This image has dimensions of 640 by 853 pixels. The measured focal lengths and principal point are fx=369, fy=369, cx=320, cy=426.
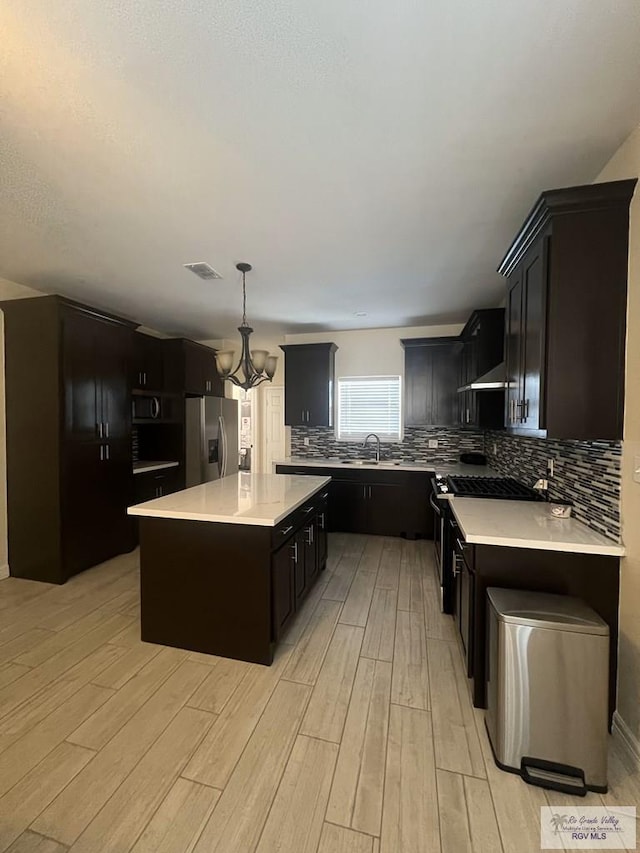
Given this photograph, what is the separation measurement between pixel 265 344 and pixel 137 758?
5.57 meters

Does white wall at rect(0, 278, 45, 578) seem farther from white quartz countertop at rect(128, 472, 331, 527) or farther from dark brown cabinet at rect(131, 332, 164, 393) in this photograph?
white quartz countertop at rect(128, 472, 331, 527)

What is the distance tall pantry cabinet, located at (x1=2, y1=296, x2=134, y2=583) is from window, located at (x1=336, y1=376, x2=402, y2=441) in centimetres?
303

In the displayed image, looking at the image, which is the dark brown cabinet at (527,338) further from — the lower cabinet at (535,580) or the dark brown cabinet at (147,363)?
the dark brown cabinet at (147,363)

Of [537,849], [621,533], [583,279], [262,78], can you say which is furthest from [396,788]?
[262,78]

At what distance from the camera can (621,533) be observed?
1.72 metres

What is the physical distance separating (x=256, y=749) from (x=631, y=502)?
78.7 inches

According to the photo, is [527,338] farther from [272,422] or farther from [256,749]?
[272,422]

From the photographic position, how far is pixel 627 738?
5.33ft

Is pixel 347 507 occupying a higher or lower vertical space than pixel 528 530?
lower

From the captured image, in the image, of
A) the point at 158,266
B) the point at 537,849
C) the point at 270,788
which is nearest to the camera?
the point at 537,849

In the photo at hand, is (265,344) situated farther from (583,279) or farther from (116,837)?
(116,837)

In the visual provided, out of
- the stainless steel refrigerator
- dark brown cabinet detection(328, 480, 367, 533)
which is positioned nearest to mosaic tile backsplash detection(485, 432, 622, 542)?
dark brown cabinet detection(328, 480, 367, 533)

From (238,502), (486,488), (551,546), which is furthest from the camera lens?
(486,488)
